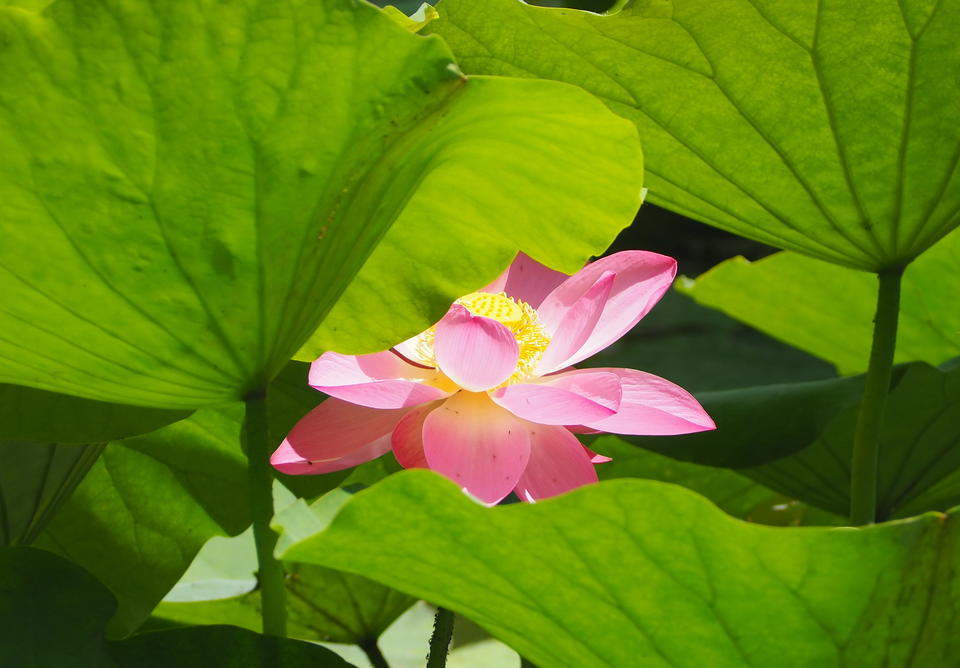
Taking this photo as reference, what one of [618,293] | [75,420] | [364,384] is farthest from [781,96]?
[75,420]

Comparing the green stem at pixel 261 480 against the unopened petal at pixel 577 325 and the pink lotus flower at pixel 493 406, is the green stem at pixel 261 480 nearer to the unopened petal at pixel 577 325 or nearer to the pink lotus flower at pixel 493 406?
the pink lotus flower at pixel 493 406

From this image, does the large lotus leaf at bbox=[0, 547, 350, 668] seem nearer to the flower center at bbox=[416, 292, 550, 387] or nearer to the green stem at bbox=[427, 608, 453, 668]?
the green stem at bbox=[427, 608, 453, 668]

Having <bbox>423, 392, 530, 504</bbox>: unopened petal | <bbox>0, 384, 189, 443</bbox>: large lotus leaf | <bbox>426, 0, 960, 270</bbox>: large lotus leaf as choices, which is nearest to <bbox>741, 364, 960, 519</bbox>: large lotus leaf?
<bbox>426, 0, 960, 270</bbox>: large lotus leaf

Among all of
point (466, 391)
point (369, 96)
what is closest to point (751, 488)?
point (466, 391)

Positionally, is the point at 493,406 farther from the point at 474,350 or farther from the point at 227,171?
the point at 227,171

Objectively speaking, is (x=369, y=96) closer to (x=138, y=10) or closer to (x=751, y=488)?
(x=138, y=10)

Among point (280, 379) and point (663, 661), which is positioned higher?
point (280, 379)

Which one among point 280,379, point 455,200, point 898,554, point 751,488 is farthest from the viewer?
point 751,488

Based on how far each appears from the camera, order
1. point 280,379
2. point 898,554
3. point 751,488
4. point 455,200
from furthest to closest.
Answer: point 751,488, point 280,379, point 455,200, point 898,554
